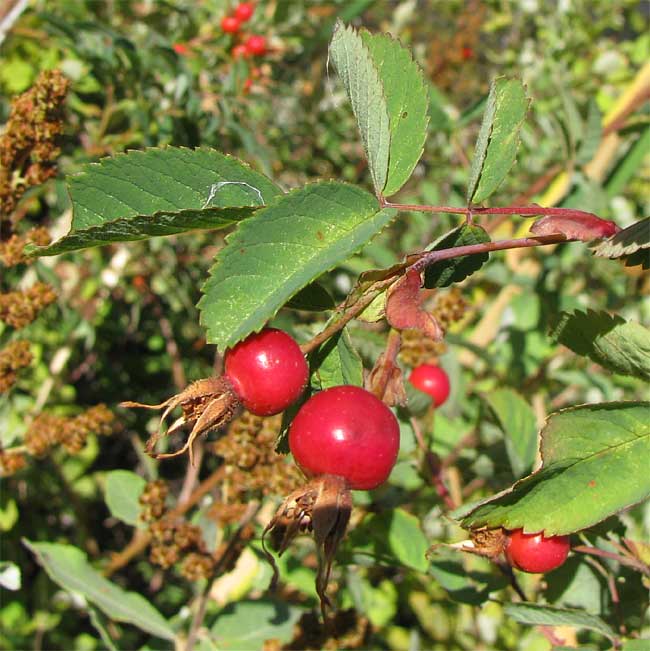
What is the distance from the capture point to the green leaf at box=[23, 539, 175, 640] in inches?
49.1

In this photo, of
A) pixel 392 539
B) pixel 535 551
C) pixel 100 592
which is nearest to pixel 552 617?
pixel 535 551

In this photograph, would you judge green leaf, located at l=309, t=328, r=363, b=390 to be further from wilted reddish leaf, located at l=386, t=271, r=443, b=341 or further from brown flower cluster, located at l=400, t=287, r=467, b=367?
brown flower cluster, located at l=400, t=287, r=467, b=367

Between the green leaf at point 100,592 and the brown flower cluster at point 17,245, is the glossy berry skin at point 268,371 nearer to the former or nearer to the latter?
the brown flower cluster at point 17,245

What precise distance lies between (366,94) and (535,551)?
0.51 m

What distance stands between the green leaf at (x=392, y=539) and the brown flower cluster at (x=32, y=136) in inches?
30.6

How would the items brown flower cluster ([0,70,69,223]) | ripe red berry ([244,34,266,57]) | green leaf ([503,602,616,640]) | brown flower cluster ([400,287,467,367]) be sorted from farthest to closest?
ripe red berry ([244,34,266,57]) < brown flower cluster ([400,287,467,367]) < brown flower cluster ([0,70,69,223]) < green leaf ([503,602,616,640])

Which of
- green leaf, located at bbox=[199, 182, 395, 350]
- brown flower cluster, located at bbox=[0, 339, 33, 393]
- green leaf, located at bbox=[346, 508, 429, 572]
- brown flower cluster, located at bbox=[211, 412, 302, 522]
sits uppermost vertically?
green leaf, located at bbox=[199, 182, 395, 350]

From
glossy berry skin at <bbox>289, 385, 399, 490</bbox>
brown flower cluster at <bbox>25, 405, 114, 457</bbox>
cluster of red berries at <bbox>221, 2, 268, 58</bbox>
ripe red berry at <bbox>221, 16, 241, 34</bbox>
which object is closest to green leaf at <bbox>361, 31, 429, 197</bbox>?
glossy berry skin at <bbox>289, 385, 399, 490</bbox>

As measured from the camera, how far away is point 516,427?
→ 3.88ft

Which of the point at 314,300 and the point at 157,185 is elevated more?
the point at 157,185

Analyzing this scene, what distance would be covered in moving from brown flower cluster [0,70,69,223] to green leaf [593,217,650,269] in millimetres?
834

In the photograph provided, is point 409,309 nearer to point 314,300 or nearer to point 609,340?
point 314,300

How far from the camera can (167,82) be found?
5.71 ft

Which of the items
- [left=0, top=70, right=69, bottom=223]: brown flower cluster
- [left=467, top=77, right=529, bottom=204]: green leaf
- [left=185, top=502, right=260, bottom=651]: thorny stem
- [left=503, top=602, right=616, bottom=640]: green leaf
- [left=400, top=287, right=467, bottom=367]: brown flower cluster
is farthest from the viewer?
[left=400, top=287, right=467, bottom=367]: brown flower cluster
